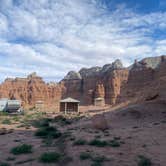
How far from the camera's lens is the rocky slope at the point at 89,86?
277ft

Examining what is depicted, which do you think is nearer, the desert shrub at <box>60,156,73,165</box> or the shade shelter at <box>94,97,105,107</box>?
the desert shrub at <box>60,156,73,165</box>

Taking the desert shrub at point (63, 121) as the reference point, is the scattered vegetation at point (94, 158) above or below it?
below

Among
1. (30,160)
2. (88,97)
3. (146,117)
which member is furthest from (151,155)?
(88,97)

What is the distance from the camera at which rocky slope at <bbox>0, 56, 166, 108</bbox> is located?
84.6 m

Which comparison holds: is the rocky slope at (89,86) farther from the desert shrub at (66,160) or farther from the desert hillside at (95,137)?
the desert shrub at (66,160)

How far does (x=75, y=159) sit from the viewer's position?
29.8ft

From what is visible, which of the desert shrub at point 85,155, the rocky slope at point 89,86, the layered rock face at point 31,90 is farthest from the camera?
the layered rock face at point 31,90

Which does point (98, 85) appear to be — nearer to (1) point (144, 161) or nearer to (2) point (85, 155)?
(2) point (85, 155)

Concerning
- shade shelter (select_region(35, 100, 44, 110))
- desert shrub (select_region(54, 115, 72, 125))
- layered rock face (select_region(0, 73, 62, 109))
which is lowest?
desert shrub (select_region(54, 115, 72, 125))

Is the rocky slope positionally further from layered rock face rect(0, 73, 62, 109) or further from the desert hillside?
the desert hillside

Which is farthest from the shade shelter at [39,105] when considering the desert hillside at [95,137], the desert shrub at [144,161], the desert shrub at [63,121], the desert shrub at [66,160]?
the desert shrub at [144,161]

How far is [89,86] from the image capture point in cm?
9681

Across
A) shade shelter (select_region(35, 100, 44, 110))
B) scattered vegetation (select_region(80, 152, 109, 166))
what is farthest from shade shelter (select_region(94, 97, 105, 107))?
scattered vegetation (select_region(80, 152, 109, 166))

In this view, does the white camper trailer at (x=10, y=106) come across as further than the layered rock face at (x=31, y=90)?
No
